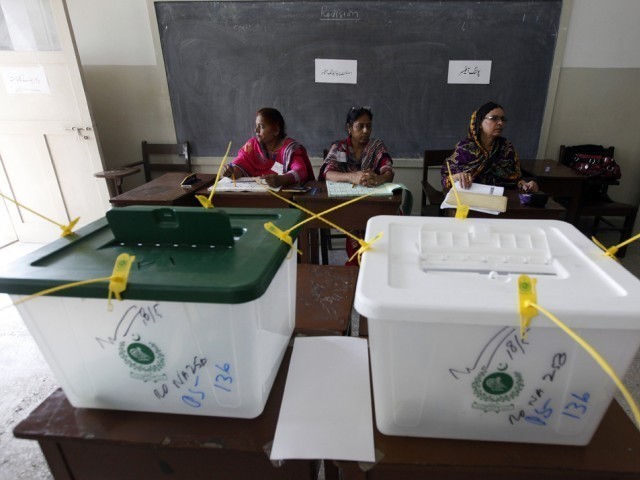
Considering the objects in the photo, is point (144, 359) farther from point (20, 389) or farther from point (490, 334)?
point (20, 389)

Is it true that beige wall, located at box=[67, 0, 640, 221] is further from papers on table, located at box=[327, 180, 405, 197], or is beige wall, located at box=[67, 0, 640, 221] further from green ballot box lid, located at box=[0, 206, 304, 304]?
green ballot box lid, located at box=[0, 206, 304, 304]

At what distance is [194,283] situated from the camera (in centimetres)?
→ 48

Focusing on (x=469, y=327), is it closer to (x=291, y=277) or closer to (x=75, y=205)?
(x=291, y=277)

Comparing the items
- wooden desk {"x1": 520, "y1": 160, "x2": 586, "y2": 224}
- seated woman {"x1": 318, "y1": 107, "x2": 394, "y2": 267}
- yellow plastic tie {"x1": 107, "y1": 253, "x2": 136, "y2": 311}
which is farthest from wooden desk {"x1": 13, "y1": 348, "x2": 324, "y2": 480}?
wooden desk {"x1": 520, "y1": 160, "x2": 586, "y2": 224}

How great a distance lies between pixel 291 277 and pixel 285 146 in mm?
1719

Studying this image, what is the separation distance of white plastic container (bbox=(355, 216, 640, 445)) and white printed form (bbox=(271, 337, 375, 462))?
0.05 metres

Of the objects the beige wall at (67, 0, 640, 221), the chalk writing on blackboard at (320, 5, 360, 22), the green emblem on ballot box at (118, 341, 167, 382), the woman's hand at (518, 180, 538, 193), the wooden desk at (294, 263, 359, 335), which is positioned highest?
the chalk writing on blackboard at (320, 5, 360, 22)

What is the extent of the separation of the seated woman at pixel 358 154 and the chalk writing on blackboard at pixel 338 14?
3.08 ft

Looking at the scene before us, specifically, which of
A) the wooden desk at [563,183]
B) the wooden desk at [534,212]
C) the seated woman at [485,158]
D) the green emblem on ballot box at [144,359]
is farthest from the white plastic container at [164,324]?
the wooden desk at [563,183]

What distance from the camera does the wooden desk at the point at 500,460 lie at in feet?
1.73

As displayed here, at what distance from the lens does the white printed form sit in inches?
22.0

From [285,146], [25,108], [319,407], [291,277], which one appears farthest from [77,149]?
[319,407]

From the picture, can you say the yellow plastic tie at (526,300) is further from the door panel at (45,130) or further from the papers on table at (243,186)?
the door panel at (45,130)

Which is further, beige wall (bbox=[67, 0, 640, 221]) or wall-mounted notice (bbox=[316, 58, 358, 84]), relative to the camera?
wall-mounted notice (bbox=[316, 58, 358, 84])
